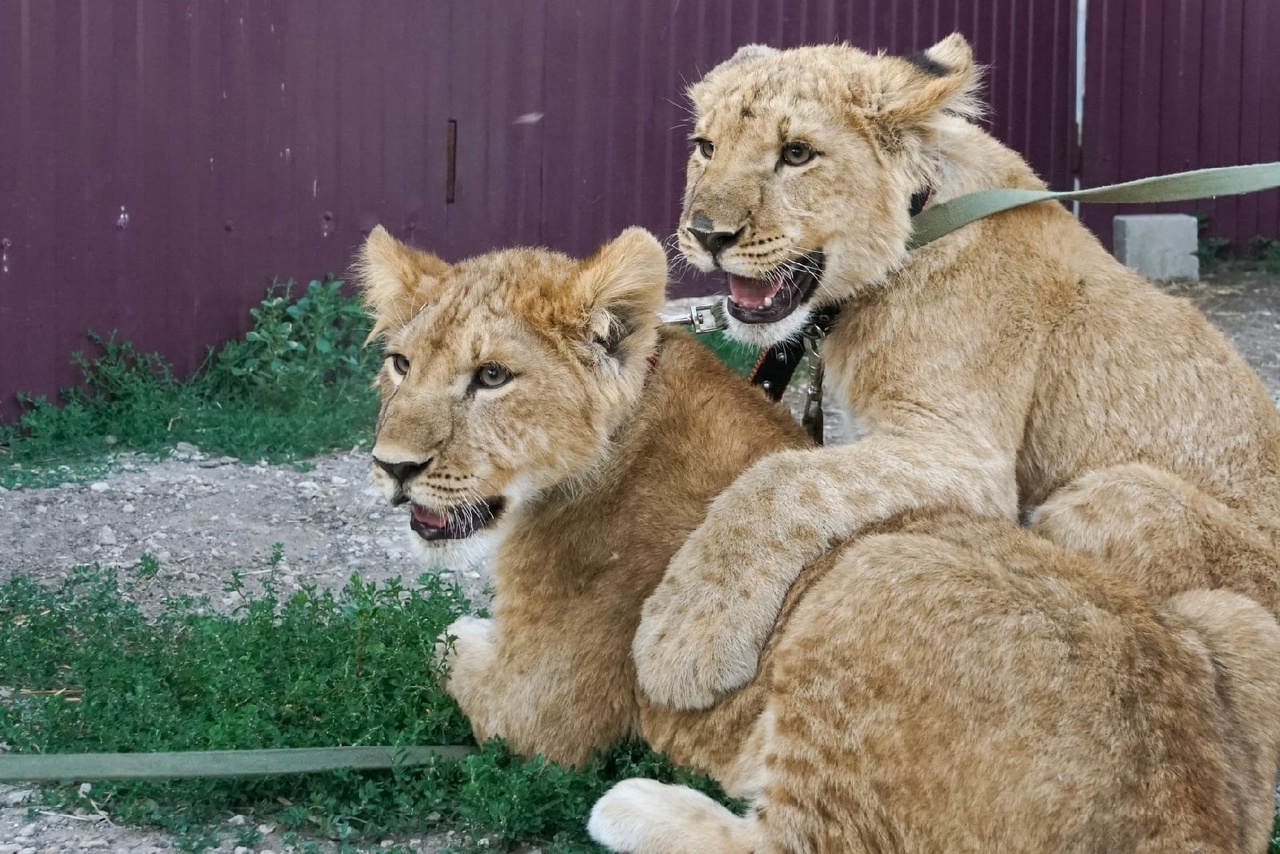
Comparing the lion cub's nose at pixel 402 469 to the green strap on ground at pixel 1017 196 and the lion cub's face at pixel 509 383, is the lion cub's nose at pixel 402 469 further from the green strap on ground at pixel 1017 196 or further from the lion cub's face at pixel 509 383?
the green strap on ground at pixel 1017 196

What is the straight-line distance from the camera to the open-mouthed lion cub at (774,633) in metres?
2.86

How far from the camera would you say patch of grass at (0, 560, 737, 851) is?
3646 mm

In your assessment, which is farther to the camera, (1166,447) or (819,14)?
(819,14)

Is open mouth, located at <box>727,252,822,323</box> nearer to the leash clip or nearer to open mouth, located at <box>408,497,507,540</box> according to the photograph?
the leash clip

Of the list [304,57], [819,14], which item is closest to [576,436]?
[304,57]

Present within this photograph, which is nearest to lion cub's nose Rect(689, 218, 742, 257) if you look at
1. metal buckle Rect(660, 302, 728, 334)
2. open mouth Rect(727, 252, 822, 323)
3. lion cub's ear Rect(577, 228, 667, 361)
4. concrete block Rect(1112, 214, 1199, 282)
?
open mouth Rect(727, 252, 822, 323)

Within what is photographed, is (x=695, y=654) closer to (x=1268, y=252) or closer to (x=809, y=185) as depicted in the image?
(x=809, y=185)

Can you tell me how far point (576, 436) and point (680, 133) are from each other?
6.03 m

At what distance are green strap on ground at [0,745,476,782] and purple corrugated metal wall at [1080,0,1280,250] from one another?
995 cm

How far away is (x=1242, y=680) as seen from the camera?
10.4 feet

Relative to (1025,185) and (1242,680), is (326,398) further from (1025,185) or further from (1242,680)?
(1242,680)

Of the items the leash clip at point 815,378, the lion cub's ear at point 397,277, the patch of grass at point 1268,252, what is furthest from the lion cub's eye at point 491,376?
the patch of grass at point 1268,252

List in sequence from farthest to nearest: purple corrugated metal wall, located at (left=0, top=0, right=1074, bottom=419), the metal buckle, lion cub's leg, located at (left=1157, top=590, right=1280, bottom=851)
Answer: purple corrugated metal wall, located at (left=0, top=0, right=1074, bottom=419) < the metal buckle < lion cub's leg, located at (left=1157, top=590, right=1280, bottom=851)

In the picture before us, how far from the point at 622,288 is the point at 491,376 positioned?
389 mm
